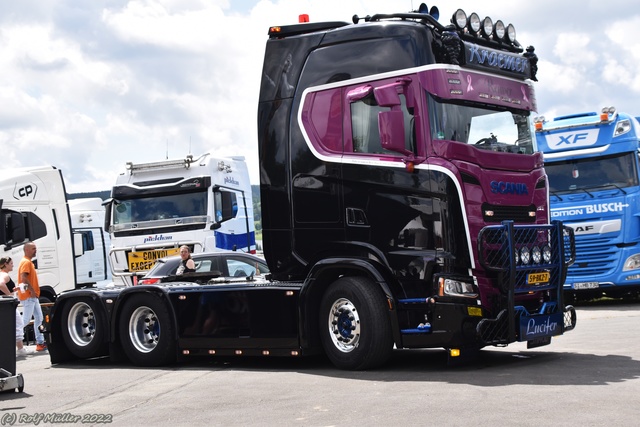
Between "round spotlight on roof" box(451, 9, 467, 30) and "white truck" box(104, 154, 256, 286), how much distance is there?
38.9 feet

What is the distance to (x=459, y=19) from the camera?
10828 millimetres

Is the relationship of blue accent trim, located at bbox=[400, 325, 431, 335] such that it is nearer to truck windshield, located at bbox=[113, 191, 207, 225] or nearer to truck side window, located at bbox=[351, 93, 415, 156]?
truck side window, located at bbox=[351, 93, 415, 156]

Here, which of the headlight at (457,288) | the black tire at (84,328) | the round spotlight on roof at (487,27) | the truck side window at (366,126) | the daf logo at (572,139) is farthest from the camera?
the daf logo at (572,139)

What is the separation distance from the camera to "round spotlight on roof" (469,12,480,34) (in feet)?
36.0

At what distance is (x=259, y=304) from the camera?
453 inches

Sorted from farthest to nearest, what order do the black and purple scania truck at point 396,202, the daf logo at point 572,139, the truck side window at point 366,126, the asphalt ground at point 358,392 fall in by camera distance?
the daf logo at point 572,139
the truck side window at point 366,126
the black and purple scania truck at point 396,202
the asphalt ground at point 358,392

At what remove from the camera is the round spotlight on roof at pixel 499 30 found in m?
11.3

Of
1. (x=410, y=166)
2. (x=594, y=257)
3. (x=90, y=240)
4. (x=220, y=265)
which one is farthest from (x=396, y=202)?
(x=90, y=240)

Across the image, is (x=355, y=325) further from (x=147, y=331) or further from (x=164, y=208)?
(x=164, y=208)

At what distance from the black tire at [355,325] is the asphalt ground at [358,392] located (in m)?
0.21

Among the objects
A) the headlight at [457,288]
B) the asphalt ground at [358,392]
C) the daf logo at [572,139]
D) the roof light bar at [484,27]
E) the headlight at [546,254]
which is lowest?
the asphalt ground at [358,392]

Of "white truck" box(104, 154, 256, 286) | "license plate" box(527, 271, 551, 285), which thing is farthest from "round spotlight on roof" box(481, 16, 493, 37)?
"white truck" box(104, 154, 256, 286)

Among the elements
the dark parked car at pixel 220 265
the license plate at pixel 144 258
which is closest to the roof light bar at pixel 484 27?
the dark parked car at pixel 220 265

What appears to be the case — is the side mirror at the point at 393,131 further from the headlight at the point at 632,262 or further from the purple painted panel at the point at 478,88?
the headlight at the point at 632,262
